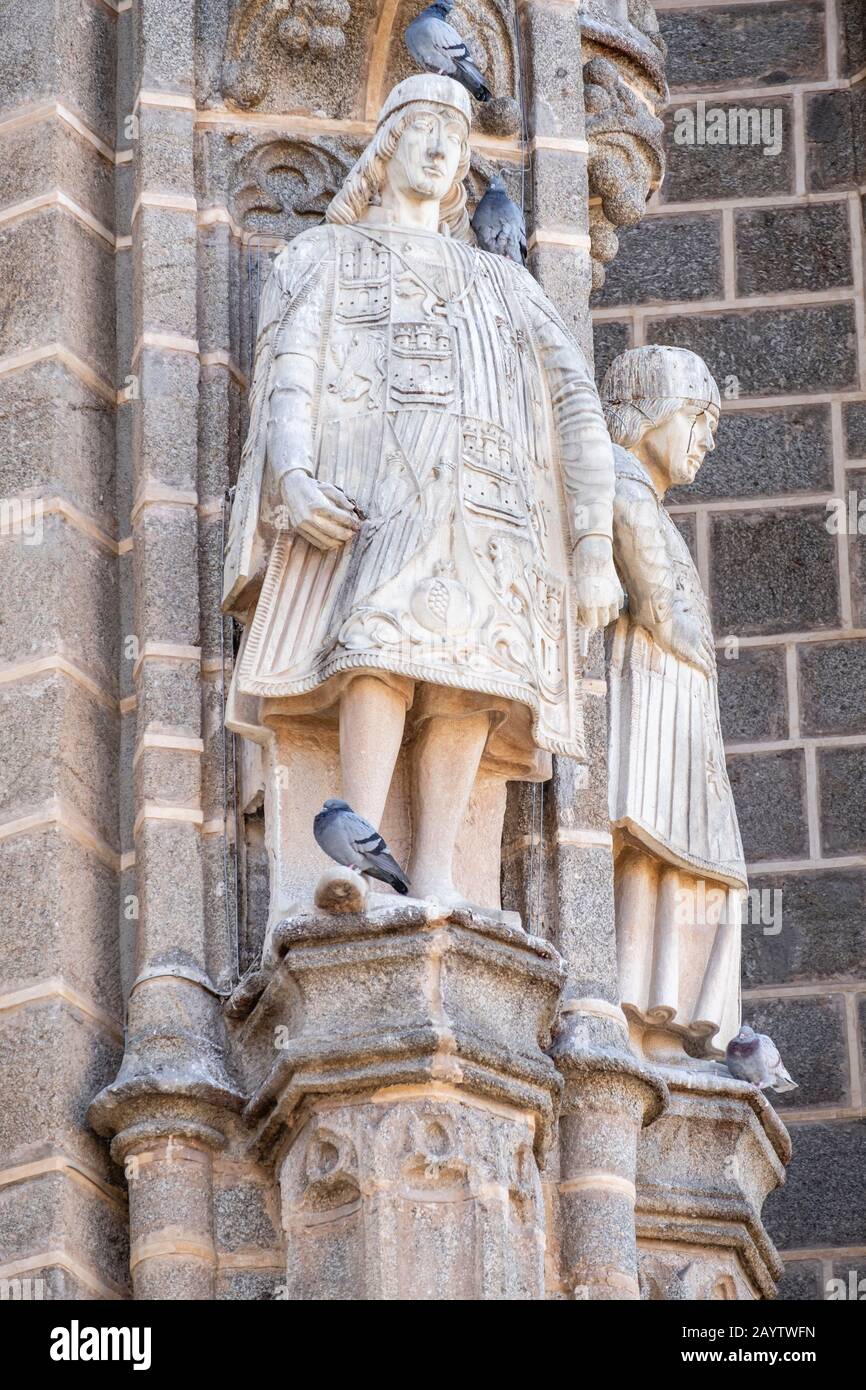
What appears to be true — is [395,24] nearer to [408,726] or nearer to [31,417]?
[31,417]

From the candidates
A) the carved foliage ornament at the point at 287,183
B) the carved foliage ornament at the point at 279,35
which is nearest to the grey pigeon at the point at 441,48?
the carved foliage ornament at the point at 279,35

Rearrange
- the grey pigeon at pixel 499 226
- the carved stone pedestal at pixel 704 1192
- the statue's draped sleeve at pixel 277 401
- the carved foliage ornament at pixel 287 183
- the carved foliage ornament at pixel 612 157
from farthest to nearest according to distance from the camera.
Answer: the carved foliage ornament at pixel 612 157
the carved foliage ornament at pixel 287 183
the grey pigeon at pixel 499 226
the carved stone pedestal at pixel 704 1192
the statue's draped sleeve at pixel 277 401

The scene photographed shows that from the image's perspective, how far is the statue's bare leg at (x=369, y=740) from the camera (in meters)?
9.52

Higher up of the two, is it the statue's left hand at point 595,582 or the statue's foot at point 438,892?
the statue's left hand at point 595,582

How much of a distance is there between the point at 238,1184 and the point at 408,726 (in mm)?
1083

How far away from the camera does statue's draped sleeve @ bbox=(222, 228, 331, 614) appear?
9742 millimetres

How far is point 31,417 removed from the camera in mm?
10344

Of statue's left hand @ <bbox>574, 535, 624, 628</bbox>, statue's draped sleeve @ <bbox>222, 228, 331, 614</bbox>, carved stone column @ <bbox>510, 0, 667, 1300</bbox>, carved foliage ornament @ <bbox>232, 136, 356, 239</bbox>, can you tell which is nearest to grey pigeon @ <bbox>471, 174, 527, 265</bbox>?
carved stone column @ <bbox>510, 0, 667, 1300</bbox>

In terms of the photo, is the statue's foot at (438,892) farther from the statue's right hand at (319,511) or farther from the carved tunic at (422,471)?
the statue's right hand at (319,511)

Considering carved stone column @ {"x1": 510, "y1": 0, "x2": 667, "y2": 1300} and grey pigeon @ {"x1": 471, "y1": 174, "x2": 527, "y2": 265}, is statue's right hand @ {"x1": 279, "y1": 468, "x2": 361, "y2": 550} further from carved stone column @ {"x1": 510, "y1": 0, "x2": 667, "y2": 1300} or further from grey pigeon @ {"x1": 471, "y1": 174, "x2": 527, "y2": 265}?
grey pigeon @ {"x1": 471, "y1": 174, "x2": 527, "y2": 265}

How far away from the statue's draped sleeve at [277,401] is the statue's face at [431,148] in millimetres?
261
